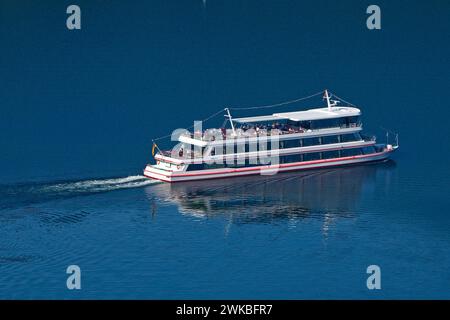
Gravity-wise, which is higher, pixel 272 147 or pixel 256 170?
pixel 272 147

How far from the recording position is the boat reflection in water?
10278 cm

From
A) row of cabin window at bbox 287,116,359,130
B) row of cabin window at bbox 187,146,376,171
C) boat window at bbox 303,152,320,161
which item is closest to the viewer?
row of cabin window at bbox 187,146,376,171

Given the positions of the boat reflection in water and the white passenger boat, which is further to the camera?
the white passenger boat

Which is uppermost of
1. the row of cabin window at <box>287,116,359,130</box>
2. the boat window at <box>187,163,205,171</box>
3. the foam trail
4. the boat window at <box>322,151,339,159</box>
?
the row of cabin window at <box>287,116,359,130</box>

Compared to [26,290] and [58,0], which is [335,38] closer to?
[58,0]

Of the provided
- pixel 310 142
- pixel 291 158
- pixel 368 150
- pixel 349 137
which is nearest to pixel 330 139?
pixel 349 137

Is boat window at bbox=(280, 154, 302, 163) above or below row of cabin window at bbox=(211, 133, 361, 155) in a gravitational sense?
below

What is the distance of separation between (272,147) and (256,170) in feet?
12.8

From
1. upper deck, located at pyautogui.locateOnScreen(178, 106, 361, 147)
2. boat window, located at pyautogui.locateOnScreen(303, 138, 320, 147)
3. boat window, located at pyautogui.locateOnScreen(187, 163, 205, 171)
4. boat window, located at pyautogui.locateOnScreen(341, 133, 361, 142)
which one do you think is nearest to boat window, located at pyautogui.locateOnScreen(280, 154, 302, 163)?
boat window, located at pyautogui.locateOnScreen(303, 138, 320, 147)

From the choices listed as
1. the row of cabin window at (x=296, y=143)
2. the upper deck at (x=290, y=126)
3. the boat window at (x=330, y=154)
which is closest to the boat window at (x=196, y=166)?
the row of cabin window at (x=296, y=143)

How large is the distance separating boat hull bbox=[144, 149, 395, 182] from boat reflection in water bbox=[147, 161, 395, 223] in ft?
2.91

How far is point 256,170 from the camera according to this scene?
120125 millimetres

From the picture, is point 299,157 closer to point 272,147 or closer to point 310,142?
point 310,142

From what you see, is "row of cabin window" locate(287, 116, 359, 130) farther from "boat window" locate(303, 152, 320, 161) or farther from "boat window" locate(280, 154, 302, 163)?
"boat window" locate(280, 154, 302, 163)
